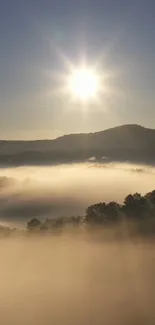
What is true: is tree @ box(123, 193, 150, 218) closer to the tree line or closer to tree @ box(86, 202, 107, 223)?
the tree line

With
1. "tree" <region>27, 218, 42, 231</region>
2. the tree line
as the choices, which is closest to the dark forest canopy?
the tree line

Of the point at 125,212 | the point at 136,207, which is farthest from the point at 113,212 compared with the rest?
the point at 136,207

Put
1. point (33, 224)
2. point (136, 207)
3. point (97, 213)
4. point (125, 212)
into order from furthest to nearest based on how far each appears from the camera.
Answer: point (33, 224) < point (136, 207) < point (97, 213) < point (125, 212)

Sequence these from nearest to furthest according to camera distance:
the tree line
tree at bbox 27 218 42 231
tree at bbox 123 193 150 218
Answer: the tree line → tree at bbox 123 193 150 218 → tree at bbox 27 218 42 231

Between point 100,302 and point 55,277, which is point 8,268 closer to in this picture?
point 55,277

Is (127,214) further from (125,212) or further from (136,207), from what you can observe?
(136,207)

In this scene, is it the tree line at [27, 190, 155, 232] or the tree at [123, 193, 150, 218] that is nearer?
the tree line at [27, 190, 155, 232]

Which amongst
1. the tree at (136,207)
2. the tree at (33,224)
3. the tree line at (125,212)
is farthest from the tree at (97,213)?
the tree at (33,224)

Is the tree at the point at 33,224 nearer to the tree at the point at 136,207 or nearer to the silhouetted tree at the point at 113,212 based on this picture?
the silhouetted tree at the point at 113,212

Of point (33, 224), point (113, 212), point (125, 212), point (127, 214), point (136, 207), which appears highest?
point (33, 224)

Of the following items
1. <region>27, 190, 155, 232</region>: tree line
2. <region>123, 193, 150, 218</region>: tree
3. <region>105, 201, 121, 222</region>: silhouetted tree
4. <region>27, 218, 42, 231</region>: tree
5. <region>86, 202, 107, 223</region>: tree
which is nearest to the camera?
<region>105, 201, 121, 222</region>: silhouetted tree

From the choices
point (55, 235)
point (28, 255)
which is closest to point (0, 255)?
point (28, 255)
